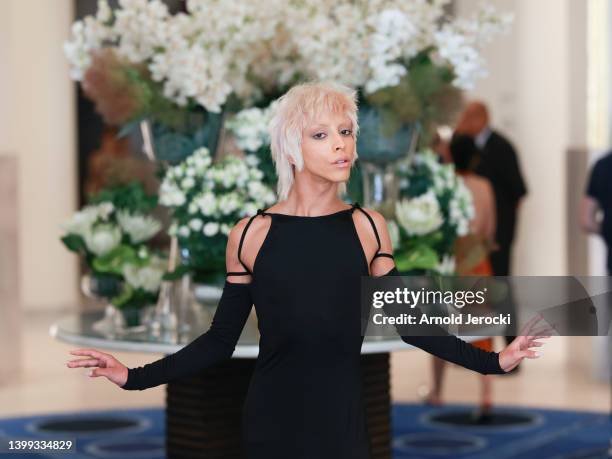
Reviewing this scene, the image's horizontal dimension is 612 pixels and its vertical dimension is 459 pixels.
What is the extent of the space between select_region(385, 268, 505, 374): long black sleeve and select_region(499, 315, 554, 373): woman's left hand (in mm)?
24

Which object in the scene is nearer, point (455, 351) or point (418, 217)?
point (455, 351)

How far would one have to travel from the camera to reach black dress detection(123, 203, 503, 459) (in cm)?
255

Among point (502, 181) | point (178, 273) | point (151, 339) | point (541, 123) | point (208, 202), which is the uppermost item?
point (541, 123)

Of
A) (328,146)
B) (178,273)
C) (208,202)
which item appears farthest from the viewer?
(178,273)

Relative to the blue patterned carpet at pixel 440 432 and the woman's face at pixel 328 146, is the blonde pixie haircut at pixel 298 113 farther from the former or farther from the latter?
the blue patterned carpet at pixel 440 432

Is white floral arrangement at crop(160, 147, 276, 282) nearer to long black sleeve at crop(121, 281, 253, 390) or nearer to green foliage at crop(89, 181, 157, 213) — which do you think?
green foliage at crop(89, 181, 157, 213)

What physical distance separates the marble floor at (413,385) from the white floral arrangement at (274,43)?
279 centimetres

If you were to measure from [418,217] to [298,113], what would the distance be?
188 cm

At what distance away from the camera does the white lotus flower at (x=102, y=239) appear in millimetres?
4512

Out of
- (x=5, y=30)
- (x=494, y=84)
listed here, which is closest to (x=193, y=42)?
(x=5, y=30)

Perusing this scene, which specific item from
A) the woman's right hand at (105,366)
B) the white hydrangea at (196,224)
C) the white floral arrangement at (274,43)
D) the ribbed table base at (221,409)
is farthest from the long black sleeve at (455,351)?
the white floral arrangement at (274,43)

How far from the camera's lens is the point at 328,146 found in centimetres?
254

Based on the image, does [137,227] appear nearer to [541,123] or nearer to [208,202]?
[208,202]

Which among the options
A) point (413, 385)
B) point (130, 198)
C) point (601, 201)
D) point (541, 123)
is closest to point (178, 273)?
point (130, 198)
